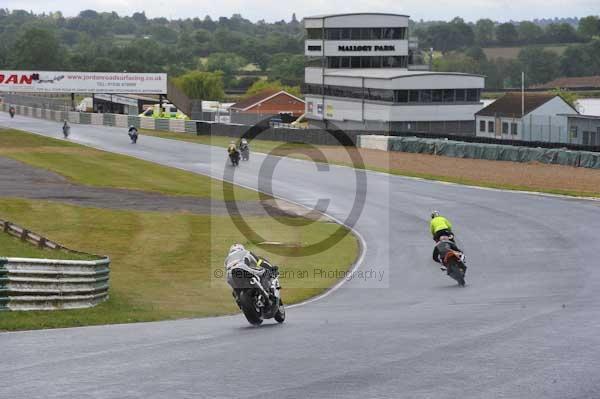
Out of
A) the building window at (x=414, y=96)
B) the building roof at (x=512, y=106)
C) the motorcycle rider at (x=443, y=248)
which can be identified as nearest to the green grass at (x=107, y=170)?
the motorcycle rider at (x=443, y=248)

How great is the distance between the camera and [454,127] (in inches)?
3691

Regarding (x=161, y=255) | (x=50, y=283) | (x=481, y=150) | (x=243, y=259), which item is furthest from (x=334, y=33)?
(x=243, y=259)

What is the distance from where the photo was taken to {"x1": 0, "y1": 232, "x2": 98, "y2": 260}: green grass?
22188mm

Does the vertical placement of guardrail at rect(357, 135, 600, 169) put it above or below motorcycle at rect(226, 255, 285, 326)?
above

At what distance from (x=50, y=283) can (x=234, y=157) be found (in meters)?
39.9

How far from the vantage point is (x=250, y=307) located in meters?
17.4

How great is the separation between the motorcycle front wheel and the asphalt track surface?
0.30 m

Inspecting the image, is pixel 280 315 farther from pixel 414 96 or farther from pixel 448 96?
pixel 448 96

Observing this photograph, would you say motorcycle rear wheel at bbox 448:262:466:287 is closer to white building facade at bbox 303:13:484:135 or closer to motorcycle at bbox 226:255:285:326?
motorcycle at bbox 226:255:285:326

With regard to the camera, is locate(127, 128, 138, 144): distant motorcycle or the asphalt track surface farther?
locate(127, 128, 138, 144): distant motorcycle

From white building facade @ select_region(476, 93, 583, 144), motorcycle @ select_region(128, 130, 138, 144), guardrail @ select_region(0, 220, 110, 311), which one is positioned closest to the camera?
guardrail @ select_region(0, 220, 110, 311)

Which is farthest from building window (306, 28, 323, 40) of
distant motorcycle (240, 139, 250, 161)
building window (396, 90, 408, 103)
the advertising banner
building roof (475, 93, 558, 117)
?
distant motorcycle (240, 139, 250, 161)

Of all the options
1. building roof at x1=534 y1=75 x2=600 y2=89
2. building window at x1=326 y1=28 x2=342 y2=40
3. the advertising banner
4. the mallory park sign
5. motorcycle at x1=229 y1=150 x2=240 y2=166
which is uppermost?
building window at x1=326 y1=28 x2=342 y2=40

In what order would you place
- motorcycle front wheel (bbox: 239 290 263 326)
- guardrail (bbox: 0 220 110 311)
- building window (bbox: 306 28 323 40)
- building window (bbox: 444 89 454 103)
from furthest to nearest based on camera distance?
building window (bbox: 306 28 323 40)
building window (bbox: 444 89 454 103)
guardrail (bbox: 0 220 110 311)
motorcycle front wheel (bbox: 239 290 263 326)
